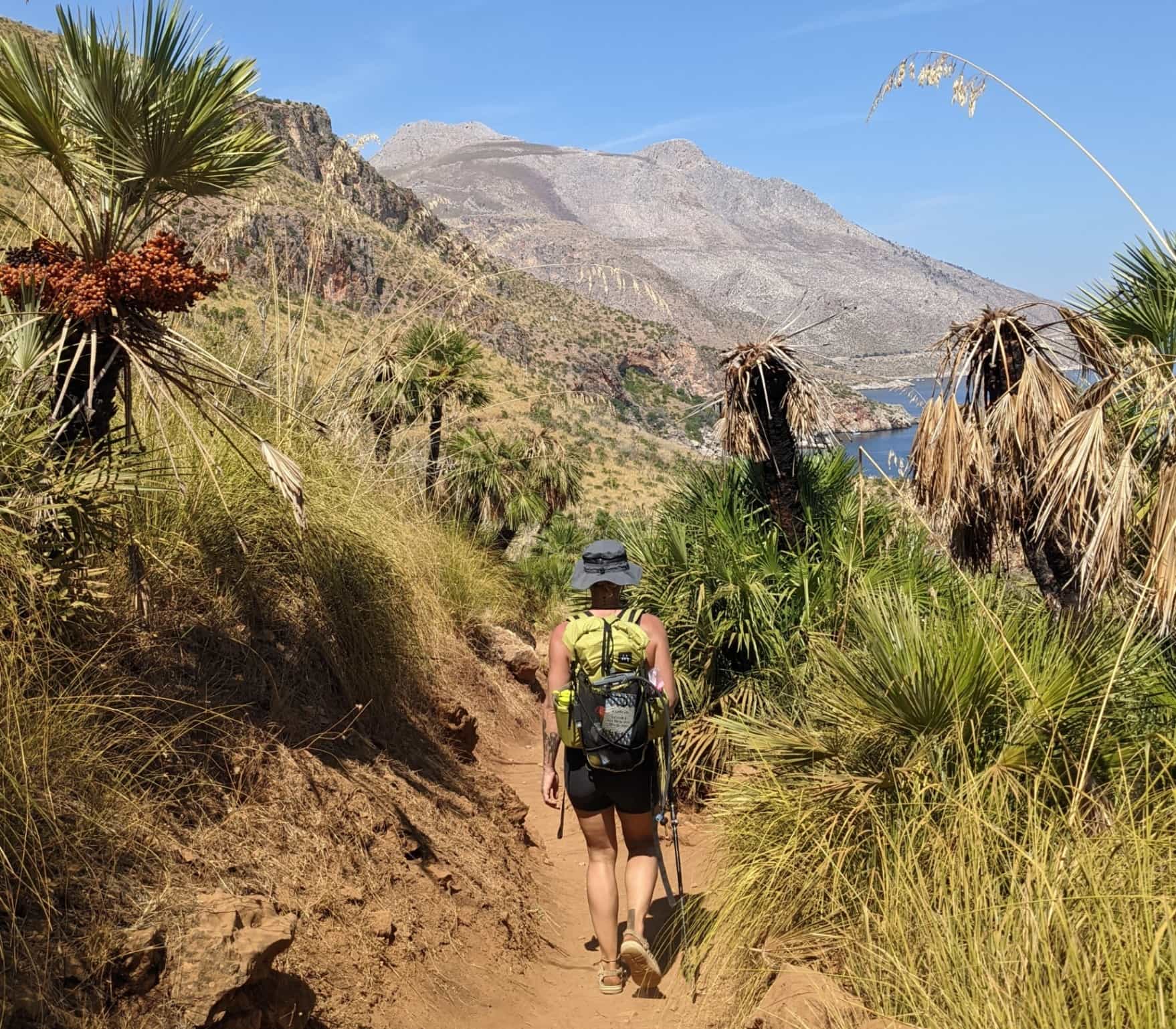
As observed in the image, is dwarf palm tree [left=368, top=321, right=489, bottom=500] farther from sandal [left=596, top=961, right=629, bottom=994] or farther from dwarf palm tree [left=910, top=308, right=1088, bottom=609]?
sandal [left=596, top=961, right=629, bottom=994]

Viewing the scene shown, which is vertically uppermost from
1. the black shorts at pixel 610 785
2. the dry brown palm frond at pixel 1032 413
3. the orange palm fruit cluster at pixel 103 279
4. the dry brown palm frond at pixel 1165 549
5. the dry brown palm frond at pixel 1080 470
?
the orange palm fruit cluster at pixel 103 279

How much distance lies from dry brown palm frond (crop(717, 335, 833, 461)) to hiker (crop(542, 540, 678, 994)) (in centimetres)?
413

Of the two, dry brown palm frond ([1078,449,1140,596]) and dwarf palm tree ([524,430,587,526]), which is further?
dwarf palm tree ([524,430,587,526])

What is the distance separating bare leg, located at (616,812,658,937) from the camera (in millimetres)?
4789

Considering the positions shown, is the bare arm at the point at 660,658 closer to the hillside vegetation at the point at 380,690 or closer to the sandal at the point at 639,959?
the hillside vegetation at the point at 380,690

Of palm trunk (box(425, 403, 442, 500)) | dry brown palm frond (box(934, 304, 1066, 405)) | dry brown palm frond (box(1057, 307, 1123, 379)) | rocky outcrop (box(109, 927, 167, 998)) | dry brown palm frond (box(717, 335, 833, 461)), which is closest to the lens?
rocky outcrop (box(109, 927, 167, 998))

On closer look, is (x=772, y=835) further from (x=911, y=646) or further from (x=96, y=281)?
(x=96, y=281)

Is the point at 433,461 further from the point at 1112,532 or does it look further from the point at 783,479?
the point at 1112,532

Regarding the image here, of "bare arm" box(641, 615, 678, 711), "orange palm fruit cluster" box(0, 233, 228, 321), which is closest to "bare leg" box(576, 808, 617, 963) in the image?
"bare arm" box(641, 615, 678, 711)

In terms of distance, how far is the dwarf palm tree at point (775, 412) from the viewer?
879cm

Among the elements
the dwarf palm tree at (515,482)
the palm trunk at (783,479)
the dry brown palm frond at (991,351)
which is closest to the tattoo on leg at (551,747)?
the dry brown palm frond at (991,351)

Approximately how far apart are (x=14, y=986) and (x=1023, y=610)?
5087 mm

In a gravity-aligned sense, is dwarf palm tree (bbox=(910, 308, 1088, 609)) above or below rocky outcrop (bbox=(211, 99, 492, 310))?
below

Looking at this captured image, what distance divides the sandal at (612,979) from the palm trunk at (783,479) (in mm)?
4680
